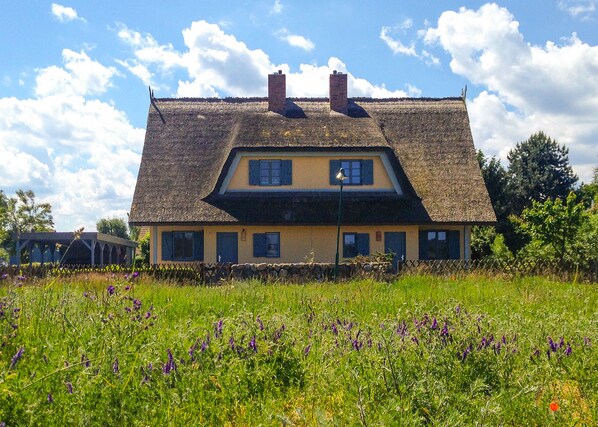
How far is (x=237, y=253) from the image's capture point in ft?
75.0

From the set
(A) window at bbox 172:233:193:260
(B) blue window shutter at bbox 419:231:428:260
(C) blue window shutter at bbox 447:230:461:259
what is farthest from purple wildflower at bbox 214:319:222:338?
(C) blue window shutter at bbox 447:230:461:259

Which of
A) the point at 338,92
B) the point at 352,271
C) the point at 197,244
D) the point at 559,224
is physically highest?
the point at 338,92

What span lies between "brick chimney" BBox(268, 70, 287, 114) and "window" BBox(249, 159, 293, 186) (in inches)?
159

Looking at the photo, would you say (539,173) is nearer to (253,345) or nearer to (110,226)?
(253,345)

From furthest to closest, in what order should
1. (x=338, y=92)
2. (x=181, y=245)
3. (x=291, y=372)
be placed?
1. (x=338, y=92)
2. (x=181, y=245)
3. (x=291, y=372)

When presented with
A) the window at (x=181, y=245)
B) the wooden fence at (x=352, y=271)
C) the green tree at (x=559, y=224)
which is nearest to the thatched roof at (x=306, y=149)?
the window at (x=181, y=245)

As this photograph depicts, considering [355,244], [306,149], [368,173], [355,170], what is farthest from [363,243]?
[306,149]

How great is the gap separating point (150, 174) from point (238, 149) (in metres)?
4.04

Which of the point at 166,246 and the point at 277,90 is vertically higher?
the point at 277,90

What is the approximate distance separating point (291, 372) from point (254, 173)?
18.9 metres

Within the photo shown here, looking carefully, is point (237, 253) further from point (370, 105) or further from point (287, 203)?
point (370, 105)

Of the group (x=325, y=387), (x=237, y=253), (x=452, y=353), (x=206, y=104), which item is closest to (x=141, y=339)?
(x=325, y=387)

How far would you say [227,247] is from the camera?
2295cm

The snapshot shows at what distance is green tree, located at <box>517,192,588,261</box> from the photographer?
73.3 feet
